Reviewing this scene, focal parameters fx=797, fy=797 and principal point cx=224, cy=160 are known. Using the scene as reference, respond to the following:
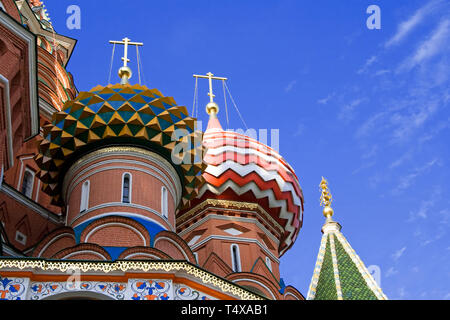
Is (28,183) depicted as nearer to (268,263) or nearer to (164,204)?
(164,204)

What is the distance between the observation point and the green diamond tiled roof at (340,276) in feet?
53.9

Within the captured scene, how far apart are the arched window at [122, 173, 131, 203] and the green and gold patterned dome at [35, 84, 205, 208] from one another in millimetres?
724

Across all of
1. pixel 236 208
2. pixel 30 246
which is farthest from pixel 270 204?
pixel 30 246

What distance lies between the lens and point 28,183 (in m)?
17.8

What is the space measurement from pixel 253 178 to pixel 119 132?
471 centimetres

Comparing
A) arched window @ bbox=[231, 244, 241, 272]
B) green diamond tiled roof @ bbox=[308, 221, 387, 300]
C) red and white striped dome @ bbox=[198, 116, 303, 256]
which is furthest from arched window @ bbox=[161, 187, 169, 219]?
green diamond tiled roof @ bbox=[308, 221, 387, 300]

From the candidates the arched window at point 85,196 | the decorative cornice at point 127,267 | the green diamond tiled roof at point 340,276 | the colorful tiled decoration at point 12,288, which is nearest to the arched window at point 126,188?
the arched window at point 85,196

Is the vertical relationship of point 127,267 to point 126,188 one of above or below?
below

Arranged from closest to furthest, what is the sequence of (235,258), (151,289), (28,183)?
(151,289)
(28,183)
(235,258)

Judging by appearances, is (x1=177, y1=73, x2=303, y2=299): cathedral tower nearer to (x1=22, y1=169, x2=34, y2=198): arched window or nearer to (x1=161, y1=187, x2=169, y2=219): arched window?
(x1=161, y1=187, x2=169, y2=219): arched window

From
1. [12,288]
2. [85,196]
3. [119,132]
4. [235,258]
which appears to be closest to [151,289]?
[12,288]

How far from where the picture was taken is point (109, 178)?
14.8 meters
